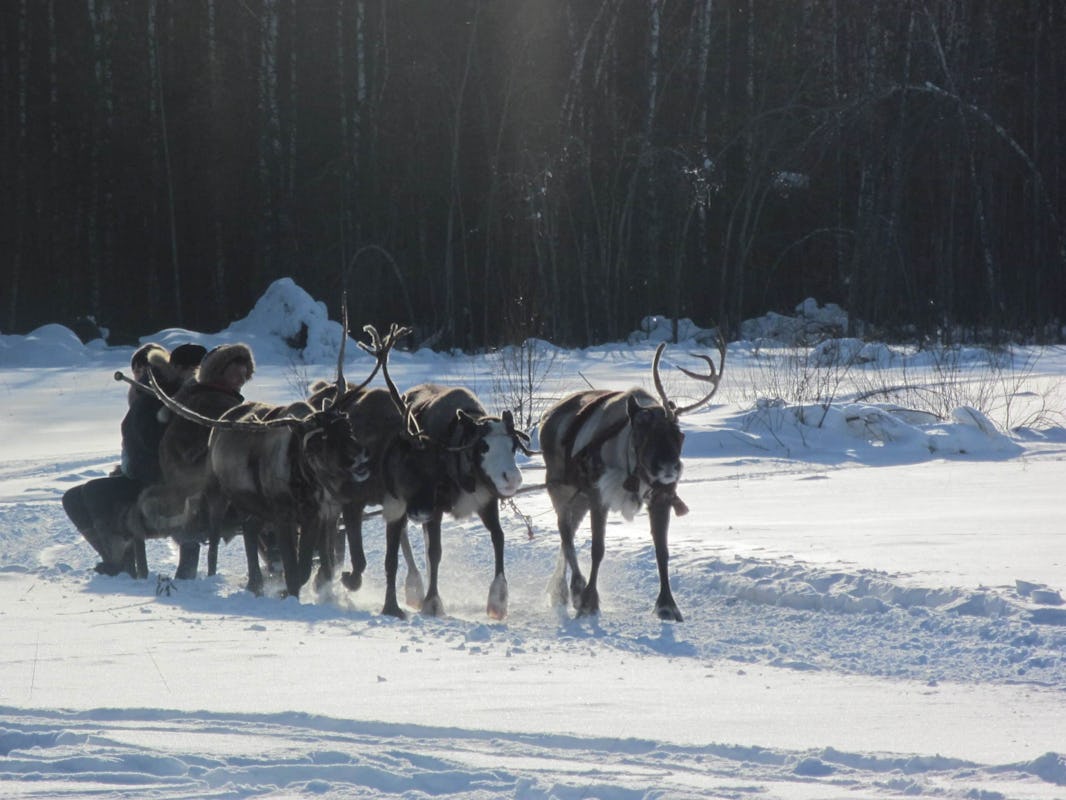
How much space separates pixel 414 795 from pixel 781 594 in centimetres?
412

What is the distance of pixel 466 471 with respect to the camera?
8289mm

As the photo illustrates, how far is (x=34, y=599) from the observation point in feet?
27.1

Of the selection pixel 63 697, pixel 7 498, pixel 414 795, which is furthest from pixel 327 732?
pixel 7 498

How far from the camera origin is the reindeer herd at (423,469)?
8.09 meters

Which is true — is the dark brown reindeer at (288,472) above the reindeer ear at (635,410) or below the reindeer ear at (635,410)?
below

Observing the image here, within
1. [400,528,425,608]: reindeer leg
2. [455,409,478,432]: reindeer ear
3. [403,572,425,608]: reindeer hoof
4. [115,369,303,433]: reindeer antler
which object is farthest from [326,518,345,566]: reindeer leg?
[455,409,478,432]: reindeer ear

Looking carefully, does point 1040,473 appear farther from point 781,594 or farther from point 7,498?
point 7,498

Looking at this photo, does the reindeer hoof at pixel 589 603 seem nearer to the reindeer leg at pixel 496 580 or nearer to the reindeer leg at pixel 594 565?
the reindeer leg at pixel 594 565

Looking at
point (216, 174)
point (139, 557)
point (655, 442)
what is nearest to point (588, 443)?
point (655, 442)

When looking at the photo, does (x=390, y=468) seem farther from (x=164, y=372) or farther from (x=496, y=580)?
(x=164, y=372)

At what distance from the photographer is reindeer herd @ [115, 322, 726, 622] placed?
8.09m

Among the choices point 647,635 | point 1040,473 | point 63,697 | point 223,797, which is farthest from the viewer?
point 1040,473

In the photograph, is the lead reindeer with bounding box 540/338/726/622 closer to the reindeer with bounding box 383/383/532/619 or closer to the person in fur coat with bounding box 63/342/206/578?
the reindeer with bounding box 383/383/532/619

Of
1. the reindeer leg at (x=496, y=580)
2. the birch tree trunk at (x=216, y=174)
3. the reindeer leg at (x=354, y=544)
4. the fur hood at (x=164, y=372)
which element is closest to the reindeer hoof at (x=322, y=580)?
the reindeer leg at (x=354, y=544)
